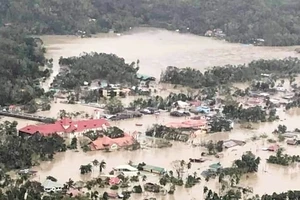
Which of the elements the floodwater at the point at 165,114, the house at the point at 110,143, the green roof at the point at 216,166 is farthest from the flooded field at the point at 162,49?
the green roof at the point at 216,166

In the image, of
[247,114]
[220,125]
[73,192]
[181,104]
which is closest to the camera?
[73,192]

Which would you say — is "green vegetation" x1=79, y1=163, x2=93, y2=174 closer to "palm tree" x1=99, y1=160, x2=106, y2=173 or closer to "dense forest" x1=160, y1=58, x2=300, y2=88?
"palm tree" x1=99, y1=160, x2=106, y2=173

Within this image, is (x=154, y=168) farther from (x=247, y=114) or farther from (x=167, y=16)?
(x=167, y=16)

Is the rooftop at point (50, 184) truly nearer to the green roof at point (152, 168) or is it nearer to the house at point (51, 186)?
the house at point (51, 186)

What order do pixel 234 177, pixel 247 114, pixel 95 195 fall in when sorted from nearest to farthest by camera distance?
pixel 95 195
pixel 234 177
pixel 247 114

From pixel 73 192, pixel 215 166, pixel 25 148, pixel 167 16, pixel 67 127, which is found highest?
pixel 167 16

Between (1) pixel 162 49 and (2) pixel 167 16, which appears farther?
(2) pixel 167 16

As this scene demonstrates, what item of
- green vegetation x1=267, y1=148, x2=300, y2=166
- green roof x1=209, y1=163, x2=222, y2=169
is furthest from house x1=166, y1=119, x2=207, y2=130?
green roof x1=209, y1=163, x2=222, y2=169

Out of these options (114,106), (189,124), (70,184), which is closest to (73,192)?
(70,184)
